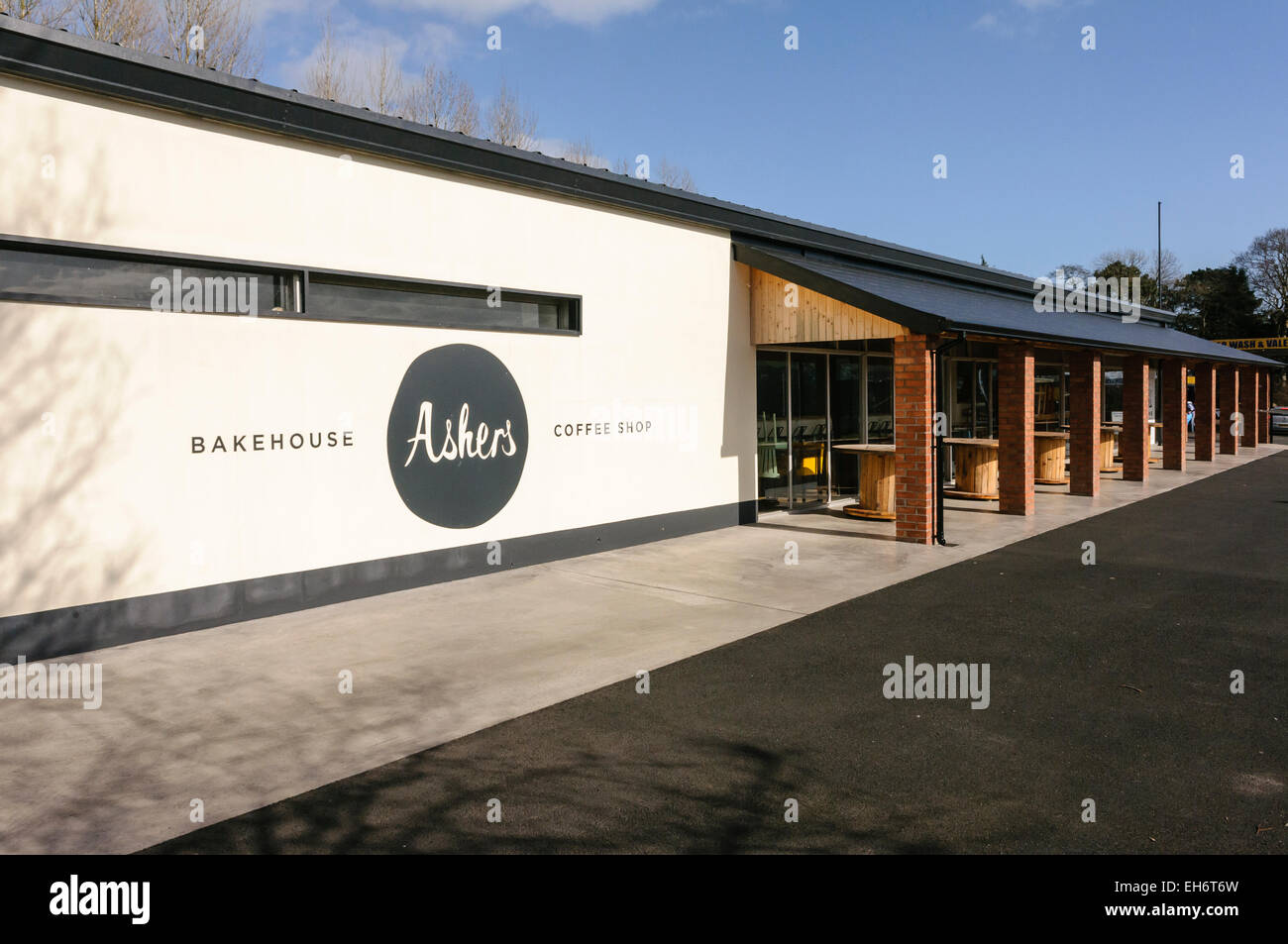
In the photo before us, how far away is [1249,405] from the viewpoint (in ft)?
98.7

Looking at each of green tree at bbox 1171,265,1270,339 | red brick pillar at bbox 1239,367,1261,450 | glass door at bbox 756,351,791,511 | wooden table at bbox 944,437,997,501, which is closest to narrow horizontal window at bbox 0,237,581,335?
glass door at bbox 756,351,791,511

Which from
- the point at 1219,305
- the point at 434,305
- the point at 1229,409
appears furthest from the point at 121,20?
the point at 1219,305

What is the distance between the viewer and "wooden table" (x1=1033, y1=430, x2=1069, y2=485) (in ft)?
61.1

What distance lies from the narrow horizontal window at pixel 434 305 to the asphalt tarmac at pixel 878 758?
4.81 metres

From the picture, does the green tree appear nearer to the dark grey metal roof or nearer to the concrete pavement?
the dark grey metal roof

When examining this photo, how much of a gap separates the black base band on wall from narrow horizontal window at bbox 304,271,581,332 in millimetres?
2442

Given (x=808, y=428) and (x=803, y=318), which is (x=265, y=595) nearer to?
(x=803, y=318)

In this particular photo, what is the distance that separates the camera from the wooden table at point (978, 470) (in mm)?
Answer: 16406

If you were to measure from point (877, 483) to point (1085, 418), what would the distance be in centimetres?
535

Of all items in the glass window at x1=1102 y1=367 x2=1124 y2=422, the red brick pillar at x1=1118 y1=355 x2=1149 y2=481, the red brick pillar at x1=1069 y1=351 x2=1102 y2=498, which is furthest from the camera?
the glass window at x1=1102 y1=367 x2=1124 y2=422
